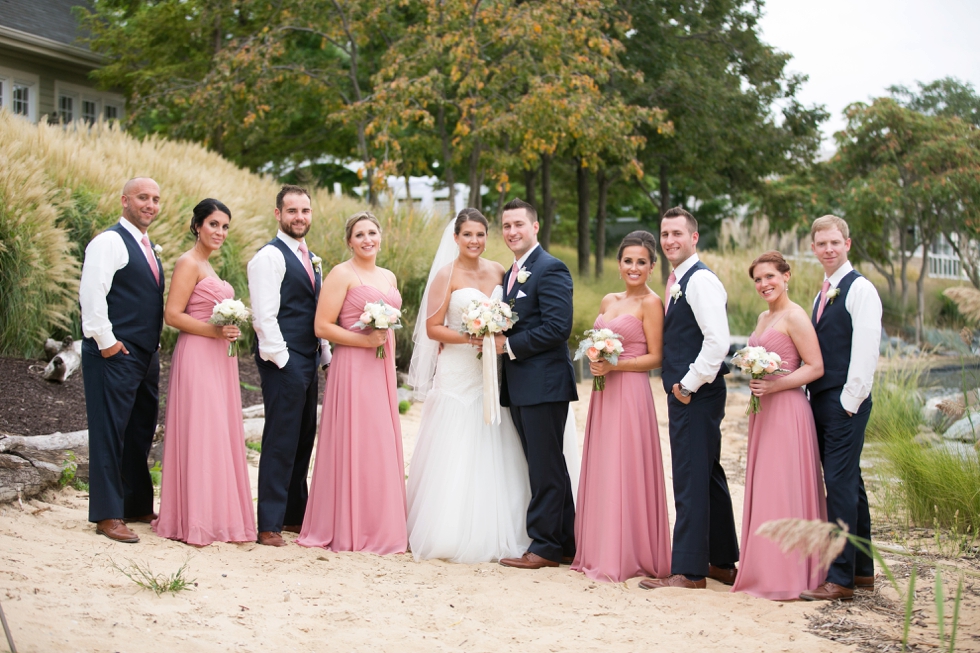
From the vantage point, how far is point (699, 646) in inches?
169

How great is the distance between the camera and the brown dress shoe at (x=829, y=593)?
495cm

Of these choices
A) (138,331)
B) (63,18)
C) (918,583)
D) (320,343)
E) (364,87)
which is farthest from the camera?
(63,18)

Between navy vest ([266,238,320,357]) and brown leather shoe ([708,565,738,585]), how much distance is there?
9.77ft

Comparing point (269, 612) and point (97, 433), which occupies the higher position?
point (97, 433)

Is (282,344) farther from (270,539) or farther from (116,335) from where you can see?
(270,539)

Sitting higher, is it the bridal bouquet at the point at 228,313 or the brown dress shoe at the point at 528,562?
the bridal bouquet at the point at 228,313

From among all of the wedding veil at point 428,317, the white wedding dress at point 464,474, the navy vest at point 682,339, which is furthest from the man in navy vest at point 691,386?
the wedding veil at point 428,317

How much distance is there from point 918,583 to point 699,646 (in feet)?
5.82

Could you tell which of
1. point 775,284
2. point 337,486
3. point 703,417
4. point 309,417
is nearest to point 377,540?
point 337,486

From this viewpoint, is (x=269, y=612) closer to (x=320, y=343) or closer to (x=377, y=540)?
(x=377, y=540)

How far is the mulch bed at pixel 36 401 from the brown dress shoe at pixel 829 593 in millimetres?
5850

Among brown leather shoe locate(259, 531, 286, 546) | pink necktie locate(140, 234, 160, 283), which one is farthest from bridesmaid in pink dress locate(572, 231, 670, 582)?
pink necktie locate(140, 234, 160, 283)

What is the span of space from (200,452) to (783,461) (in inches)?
141

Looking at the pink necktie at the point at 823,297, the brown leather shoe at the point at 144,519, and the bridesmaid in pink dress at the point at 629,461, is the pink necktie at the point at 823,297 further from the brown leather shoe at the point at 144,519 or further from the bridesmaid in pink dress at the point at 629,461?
the brown leather shoe at the point at 144,519
